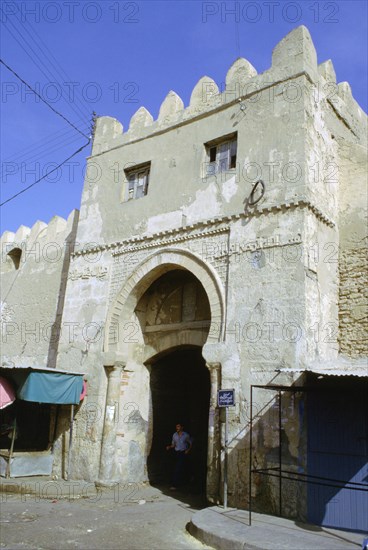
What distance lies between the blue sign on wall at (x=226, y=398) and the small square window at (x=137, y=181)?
17.0 feet

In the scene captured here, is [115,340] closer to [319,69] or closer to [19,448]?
[19,448]

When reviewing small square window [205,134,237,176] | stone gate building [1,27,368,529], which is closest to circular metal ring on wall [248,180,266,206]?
stone gate building [1,27,368,529]

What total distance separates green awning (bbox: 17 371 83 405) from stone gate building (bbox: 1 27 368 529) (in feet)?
0.91

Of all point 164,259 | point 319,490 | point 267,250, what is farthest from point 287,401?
point 164,259

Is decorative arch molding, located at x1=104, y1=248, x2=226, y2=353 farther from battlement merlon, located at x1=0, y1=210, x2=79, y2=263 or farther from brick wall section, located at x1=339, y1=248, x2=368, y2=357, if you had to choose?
battlement merlon, located at x1=0, y1=210, x2=79, y2=263

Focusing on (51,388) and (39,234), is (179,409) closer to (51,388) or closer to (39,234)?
(51,388)

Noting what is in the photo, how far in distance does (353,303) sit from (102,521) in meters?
5.32

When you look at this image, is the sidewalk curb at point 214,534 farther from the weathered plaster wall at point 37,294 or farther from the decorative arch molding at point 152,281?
the weathered plaster wall at point 37,294

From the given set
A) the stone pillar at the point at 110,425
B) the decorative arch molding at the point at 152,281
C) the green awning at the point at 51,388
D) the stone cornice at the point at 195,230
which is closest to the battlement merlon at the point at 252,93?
the stone cornice at the point at 195,230

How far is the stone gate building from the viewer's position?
7.42 meters

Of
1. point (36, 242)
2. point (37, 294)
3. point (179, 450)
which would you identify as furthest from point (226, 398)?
point (36, 242)

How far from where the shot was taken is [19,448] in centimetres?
1088

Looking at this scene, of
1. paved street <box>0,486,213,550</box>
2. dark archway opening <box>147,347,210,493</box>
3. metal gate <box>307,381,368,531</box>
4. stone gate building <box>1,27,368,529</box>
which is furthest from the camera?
dark archway opening <box>147,347,210,493</box>

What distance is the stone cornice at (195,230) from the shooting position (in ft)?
27.3
